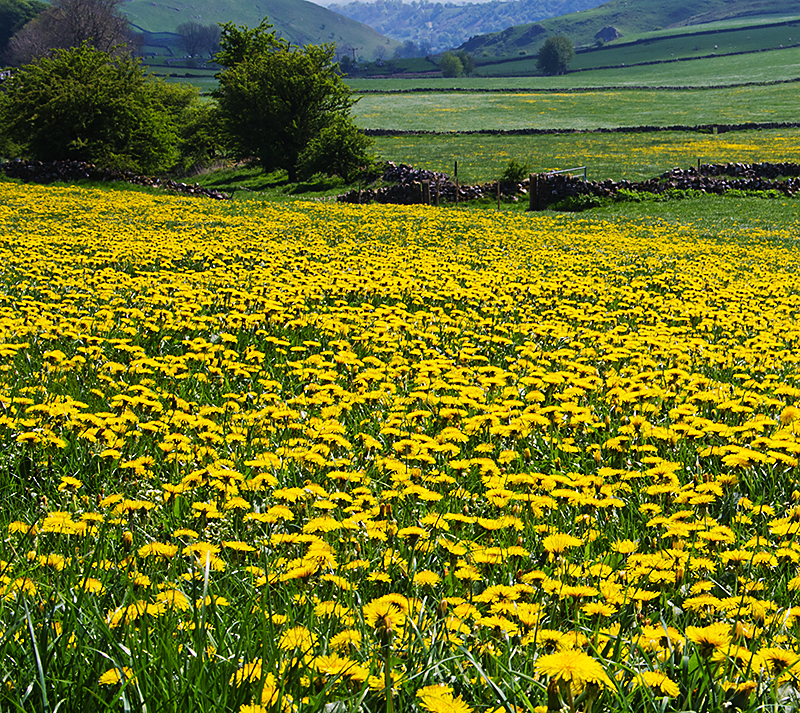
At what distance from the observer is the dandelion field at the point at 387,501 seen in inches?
66.4

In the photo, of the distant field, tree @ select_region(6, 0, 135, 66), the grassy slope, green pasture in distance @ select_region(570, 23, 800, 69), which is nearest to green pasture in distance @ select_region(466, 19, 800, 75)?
green pasture in distance @ select_region(570, 23, 800, 69)

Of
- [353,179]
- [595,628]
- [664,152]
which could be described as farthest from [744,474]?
[664,152]

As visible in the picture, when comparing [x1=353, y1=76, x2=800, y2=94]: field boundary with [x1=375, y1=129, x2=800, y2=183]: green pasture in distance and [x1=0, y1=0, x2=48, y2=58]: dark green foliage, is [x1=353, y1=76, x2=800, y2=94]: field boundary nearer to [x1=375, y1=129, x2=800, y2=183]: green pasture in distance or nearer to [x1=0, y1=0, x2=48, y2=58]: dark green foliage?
[x1=375, y1=129, x2=800, y2=183]: green pasture in distance

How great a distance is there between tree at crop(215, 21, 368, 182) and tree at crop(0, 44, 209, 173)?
28.9 ft

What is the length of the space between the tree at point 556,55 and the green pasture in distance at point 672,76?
1623 centimetres

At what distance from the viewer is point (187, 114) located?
2053 inches

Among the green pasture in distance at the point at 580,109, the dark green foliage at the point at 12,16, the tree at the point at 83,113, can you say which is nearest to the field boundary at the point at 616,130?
the green pasture in distance at the point at 580,109

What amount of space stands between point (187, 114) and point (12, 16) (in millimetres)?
108963

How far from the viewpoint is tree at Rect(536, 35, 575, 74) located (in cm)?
16525

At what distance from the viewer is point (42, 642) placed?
5.32ft

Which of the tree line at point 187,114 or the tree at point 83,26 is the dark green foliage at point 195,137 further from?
the tree at point 83,26

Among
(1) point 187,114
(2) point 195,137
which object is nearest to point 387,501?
(2) point 195,137

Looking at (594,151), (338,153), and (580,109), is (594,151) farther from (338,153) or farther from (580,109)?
(580,109)

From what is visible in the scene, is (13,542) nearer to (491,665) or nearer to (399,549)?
(399,549)
